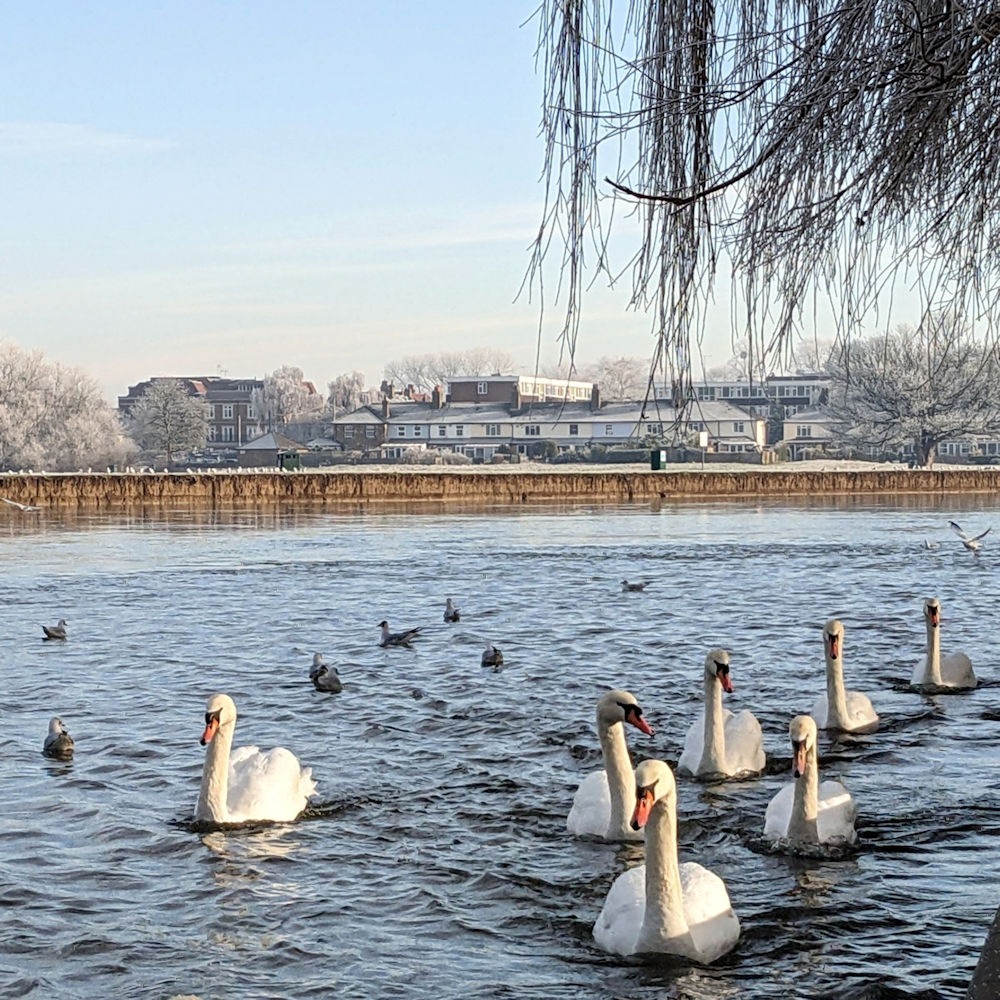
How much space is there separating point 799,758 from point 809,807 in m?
0.48

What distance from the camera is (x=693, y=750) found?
39.5 ft

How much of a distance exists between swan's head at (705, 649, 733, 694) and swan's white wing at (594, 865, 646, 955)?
370 cm

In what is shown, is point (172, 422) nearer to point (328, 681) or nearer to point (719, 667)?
point (328, 681)

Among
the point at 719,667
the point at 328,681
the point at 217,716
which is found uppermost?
the point at 719,667

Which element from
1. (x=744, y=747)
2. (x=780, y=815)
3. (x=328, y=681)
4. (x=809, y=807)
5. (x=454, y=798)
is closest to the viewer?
(x=809, y=807)

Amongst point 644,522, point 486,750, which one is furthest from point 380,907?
point 644,522

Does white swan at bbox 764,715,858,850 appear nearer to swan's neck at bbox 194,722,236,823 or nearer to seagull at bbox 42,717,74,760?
swan's neck at bbox 194,722,236,823

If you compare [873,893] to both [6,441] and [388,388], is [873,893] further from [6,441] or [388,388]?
[388,388]

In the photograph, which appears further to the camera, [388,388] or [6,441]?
[388,388]

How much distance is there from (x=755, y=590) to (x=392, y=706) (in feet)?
42.4

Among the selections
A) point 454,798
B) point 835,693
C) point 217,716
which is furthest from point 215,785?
point 835,693

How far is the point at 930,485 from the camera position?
260 ft

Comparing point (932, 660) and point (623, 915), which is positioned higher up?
point (932, 660)

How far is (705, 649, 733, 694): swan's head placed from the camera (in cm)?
1189
